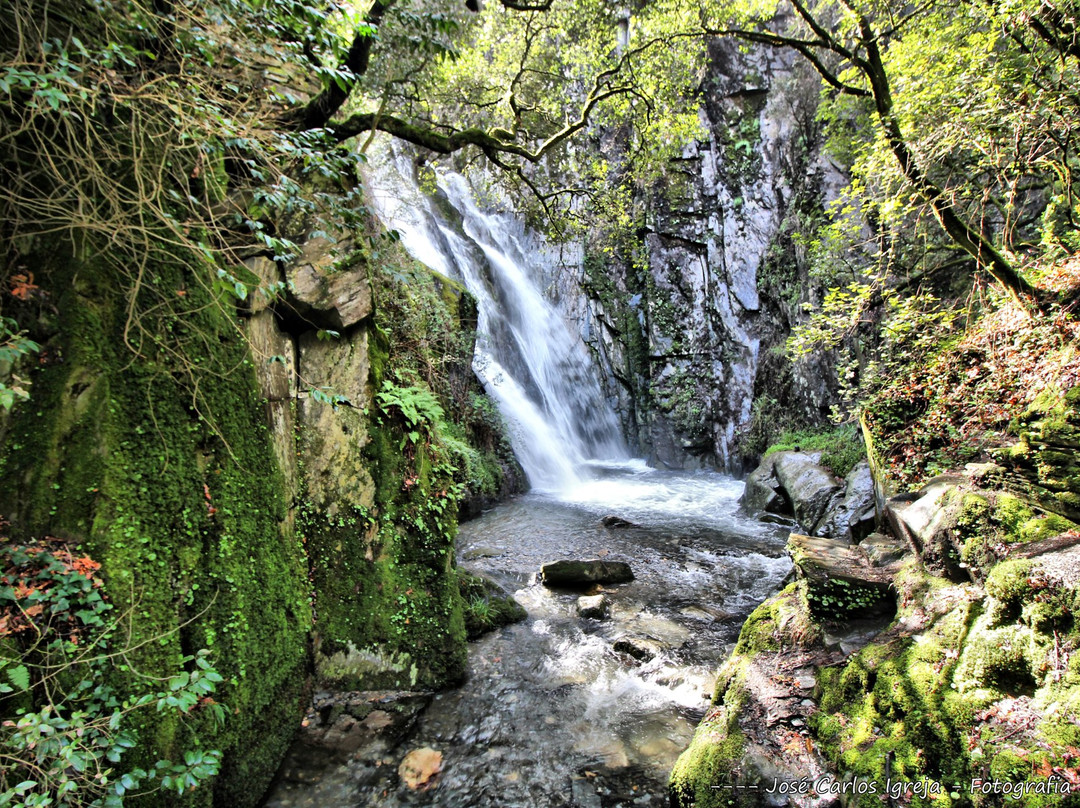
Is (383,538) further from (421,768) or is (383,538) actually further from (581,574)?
(581,574)

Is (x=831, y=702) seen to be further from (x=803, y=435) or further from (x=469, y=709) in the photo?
(x=803, y=435)

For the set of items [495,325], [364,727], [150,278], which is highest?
[495,325]

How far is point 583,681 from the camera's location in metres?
4.77

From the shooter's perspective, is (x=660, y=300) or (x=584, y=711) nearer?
(x=584, y=711)

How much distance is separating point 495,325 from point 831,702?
14735mm

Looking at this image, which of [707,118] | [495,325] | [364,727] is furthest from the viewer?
[707,118]

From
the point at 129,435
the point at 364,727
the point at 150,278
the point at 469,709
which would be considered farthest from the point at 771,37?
the point at 364,727

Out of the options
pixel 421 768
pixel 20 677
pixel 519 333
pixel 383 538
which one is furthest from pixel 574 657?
pixel 519 333

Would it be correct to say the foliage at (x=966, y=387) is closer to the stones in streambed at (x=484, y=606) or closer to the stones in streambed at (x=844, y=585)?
the stones in streambed at (x=844, y=585)

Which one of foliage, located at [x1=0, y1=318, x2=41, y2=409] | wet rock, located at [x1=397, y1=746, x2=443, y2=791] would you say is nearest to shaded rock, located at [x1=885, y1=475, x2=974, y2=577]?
wet rock, located at [x1=397, y1=746, x2=443, y2=791]

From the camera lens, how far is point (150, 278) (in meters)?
2.99

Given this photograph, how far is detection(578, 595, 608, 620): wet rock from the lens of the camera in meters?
6.10

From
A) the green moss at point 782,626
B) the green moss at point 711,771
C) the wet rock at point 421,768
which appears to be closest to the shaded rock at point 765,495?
the green moss at point 782,626

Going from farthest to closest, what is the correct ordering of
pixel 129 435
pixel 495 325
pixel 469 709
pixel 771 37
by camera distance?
pixel 495 325 → pixel 771 37 → pixel 469 709 → pixel 129 435
